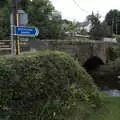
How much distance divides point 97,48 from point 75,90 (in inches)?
965

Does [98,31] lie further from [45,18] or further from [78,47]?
[78,47]

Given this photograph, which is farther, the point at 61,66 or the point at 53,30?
the point at 53,30

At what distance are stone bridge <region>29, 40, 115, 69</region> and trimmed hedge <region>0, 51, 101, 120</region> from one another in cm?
1448

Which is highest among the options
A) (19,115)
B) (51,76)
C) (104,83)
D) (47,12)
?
(47,12)

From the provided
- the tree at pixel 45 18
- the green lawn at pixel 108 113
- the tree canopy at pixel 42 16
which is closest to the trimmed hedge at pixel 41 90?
the green lawn at pixel 108 113

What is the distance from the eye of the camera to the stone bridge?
27.4 meters

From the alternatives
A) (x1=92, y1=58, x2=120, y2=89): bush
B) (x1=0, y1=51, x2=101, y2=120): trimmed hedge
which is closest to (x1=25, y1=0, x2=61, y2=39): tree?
(x1=92, y1=58, x2=120, y2=89): bush

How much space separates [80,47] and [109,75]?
742 centimetres

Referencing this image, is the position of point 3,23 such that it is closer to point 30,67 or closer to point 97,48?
point 97,48

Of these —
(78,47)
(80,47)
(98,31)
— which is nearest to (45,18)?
(80,47)

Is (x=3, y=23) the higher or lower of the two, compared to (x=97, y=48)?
higher

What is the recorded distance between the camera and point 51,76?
11398 mm

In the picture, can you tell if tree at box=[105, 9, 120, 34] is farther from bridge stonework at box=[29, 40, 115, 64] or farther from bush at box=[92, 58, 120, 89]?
bridge stonework at box=[29, 40, 115, 64]

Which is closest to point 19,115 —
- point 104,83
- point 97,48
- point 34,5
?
point 104,83
